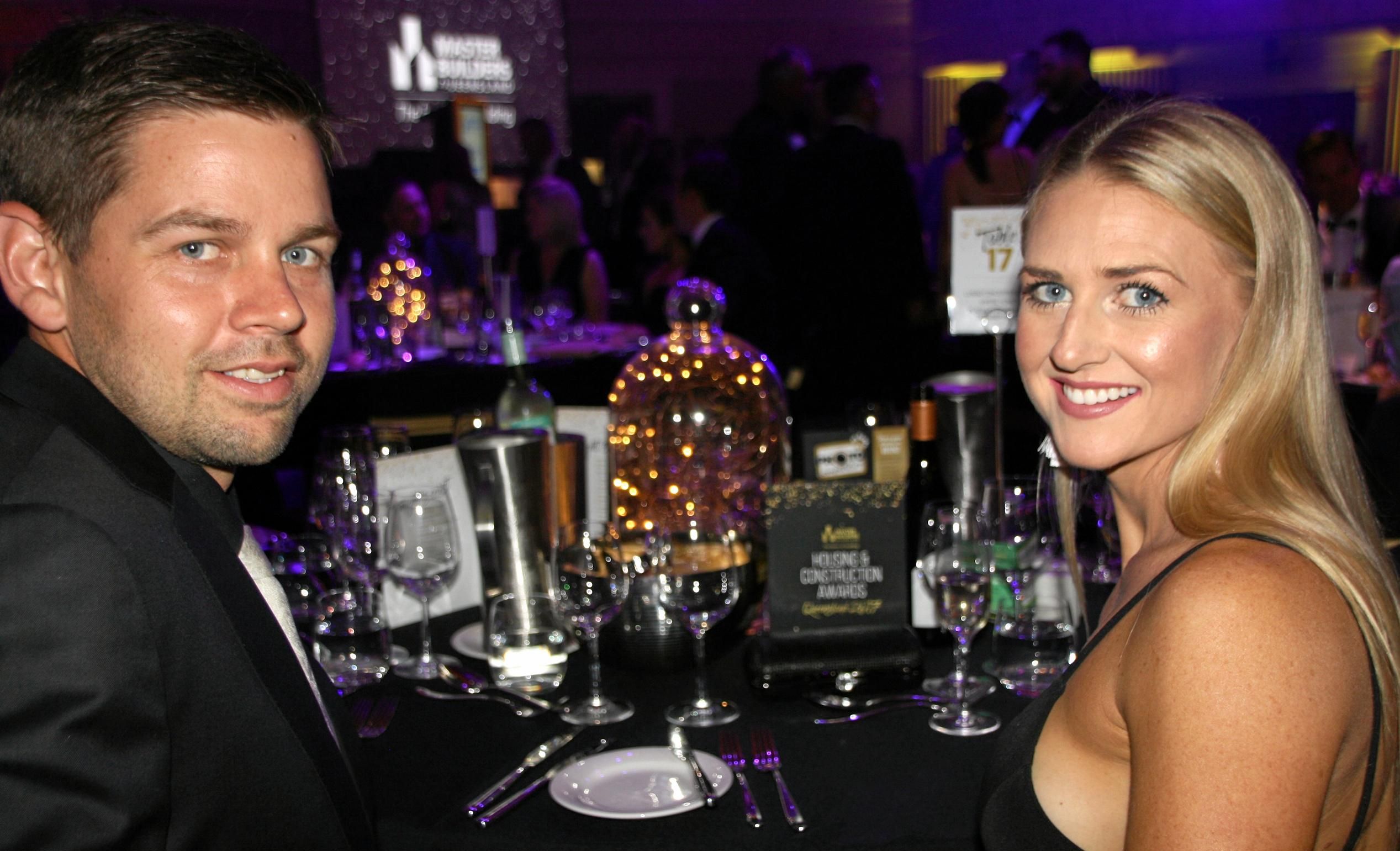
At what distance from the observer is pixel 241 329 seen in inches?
46.0

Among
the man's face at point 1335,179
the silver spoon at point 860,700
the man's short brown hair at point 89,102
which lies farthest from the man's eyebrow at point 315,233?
the man's face at point 1335,179

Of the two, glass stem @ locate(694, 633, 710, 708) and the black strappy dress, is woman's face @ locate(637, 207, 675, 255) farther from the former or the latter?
the black strappy dress

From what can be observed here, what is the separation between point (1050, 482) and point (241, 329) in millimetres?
1211

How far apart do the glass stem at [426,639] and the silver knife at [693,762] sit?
1.58ft

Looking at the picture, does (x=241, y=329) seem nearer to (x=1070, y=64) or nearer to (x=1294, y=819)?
(x=1294, y=819)

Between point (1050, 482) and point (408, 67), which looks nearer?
point (1050, 482)

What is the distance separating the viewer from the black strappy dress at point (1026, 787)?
1.09 meters

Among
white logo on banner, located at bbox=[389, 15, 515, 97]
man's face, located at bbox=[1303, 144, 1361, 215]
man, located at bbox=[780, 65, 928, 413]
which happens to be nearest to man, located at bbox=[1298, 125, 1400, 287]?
man's face, located at bbox=[1303, 144, 1361, 215]

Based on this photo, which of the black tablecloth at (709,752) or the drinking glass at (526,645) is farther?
the drinking glass at (526,645)

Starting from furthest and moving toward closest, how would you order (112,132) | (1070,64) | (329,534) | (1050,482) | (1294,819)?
(1070,64)
(329,534)
(1050,482)
(112,132)
(1294,819)

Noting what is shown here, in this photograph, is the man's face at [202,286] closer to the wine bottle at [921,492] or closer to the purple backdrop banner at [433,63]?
the wine bottle at [921,492]

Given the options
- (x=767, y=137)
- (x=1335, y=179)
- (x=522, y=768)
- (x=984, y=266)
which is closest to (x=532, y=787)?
(x=522, y=768)

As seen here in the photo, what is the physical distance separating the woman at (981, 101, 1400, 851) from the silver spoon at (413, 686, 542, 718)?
2.20ft

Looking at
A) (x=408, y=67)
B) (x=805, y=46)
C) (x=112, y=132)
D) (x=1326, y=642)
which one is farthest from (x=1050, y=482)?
(x=805, y=46)
